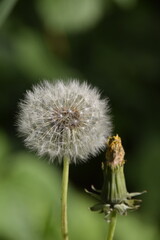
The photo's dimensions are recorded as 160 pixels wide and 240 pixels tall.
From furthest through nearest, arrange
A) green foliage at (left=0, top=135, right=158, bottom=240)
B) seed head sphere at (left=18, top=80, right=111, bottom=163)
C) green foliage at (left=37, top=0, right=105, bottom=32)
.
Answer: green foliage at (left=37, top=0, right=105, bottom=32), green foliage at (left=0, top=135, right=158, bottom=240), seed head sphere at (left=18, top=80, right=111, bottom=163)

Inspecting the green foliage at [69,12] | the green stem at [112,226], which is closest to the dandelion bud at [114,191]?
the green stem at [112,226]

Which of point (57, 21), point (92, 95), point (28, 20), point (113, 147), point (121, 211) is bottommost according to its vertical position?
point (121, 211)

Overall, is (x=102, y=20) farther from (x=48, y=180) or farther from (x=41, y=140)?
(x=41, y=140)

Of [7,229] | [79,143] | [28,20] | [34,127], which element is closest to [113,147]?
[79,143]

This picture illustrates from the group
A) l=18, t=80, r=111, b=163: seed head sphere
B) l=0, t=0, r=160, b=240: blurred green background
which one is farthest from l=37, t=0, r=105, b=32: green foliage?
l=18, t=80, r=111, b=163: seed head sphere

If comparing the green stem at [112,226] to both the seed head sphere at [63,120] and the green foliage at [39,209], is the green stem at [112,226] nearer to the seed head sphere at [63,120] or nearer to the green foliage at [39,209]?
the seed head sphere at [63,120]

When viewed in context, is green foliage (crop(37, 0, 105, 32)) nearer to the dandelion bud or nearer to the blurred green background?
the blurred green background

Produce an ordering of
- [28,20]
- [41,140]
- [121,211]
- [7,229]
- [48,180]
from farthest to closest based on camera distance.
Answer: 1. [28,20]
2. [48,180]
3. [7,229]
4. [41,140]
5. [121,211]
